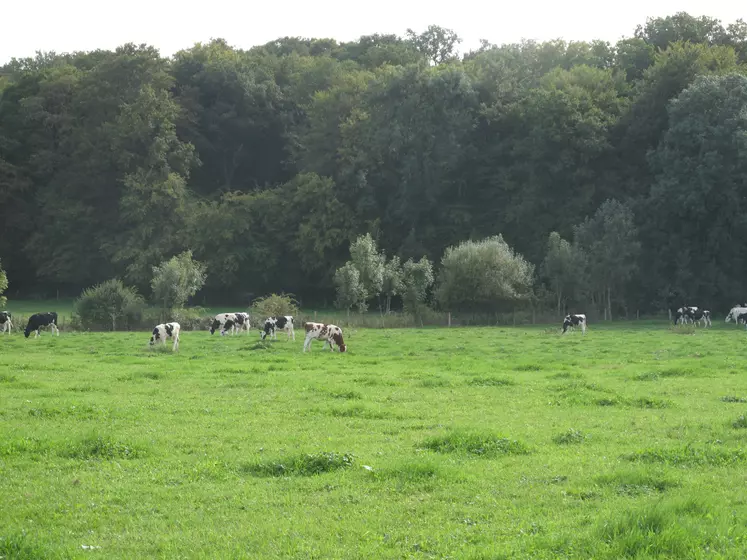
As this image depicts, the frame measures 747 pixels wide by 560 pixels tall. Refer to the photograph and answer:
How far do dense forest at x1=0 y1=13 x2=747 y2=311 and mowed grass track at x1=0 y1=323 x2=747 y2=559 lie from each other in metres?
40.8

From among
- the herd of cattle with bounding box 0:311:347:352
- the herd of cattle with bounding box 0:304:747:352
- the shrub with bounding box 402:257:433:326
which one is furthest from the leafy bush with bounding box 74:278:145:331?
the shrub with bounding box 402:257:433:326

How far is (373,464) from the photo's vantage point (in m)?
10.9

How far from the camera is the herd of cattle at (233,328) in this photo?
31.3 meters

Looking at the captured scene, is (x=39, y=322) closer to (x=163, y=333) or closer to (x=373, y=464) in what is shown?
(x=163, y=333)

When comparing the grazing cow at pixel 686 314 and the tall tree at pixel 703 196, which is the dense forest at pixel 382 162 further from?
the grazing cow at pixel 686 314

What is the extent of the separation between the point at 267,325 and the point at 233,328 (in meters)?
5.03

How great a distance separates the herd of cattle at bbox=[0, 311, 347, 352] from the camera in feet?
103

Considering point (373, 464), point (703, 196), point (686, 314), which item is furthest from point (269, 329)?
point (703, 196)

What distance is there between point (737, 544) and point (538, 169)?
2399 inches

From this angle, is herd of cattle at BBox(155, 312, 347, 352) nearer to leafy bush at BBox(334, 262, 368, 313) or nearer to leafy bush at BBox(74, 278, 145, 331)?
leafy bush at BBox(74, 278, 145, 331)

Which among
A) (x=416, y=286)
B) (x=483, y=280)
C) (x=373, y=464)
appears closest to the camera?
(x=373, y=464)

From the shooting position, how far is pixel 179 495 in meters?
9.50

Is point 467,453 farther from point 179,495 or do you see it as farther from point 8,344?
point 8,344

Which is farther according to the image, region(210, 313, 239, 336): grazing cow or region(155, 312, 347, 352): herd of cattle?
region(210, 313, 239, 336): grazing cow
